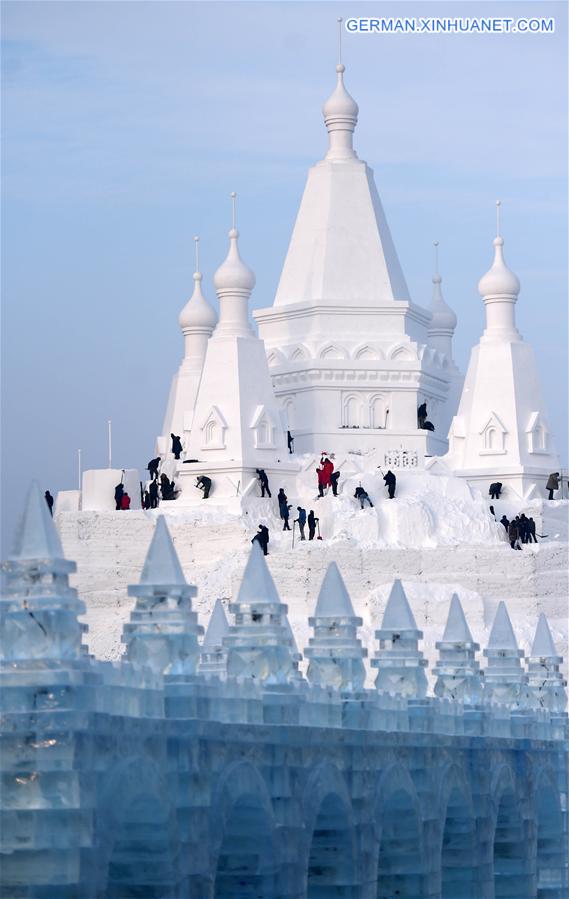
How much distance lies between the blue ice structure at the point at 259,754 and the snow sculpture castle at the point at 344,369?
71.2 feet

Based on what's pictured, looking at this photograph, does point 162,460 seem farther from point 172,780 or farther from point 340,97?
point 172,780

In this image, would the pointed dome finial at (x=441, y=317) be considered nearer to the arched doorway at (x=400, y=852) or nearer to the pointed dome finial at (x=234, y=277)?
the pointed dome finial at (x=234, y=277)

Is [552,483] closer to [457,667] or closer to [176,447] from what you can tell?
[176,447]

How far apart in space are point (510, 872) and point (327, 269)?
1235 inches

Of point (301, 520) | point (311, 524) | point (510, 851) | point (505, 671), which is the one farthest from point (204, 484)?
point (510, 851)

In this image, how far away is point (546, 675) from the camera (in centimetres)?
4556

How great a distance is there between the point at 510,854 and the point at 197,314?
1346 inches

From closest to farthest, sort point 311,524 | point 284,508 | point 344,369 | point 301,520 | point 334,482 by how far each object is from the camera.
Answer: point 301,520, point 311,524, point 284,508, point 334,482, point 344,369

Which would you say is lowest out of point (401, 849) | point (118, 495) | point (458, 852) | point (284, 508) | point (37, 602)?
point (458, 852)

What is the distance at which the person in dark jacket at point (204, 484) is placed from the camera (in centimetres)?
6500

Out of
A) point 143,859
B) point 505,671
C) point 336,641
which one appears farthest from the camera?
point 505,671

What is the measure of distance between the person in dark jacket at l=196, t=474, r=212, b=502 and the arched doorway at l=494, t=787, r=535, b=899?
24.8 metres

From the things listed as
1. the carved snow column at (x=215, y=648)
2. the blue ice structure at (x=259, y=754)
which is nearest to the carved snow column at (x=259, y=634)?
the blue ice structure at (x=259, y=754)

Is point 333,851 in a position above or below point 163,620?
below
